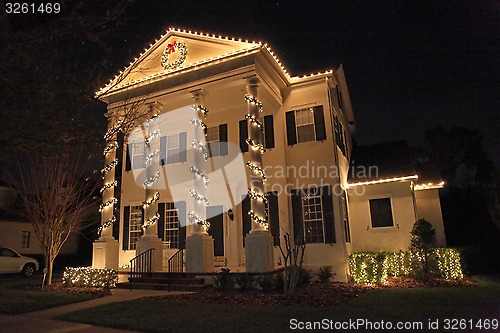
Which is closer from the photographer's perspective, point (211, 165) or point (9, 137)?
point (9, 137)

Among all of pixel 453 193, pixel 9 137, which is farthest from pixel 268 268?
pixel 453 193

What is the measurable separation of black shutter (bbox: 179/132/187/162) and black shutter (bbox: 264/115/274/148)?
3663mm

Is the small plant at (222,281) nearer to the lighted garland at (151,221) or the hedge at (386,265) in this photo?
the lighted garland at (151,221)

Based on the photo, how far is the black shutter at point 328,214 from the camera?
12.3m

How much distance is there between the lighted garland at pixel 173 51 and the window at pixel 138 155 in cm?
416

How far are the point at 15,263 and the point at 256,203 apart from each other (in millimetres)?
13117

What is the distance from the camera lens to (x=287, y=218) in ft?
42.8

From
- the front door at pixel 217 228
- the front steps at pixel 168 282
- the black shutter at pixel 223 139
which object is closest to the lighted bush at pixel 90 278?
the front steps at pixel 168 282

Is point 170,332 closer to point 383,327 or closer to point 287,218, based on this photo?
point 383,327

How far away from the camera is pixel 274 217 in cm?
1319

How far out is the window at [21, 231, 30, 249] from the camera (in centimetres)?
2138

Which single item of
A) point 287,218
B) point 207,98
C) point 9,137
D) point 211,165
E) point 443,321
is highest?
point 207,98

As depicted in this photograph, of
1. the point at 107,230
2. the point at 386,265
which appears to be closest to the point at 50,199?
the point at 107,230

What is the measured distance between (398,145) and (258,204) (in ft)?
30.5
